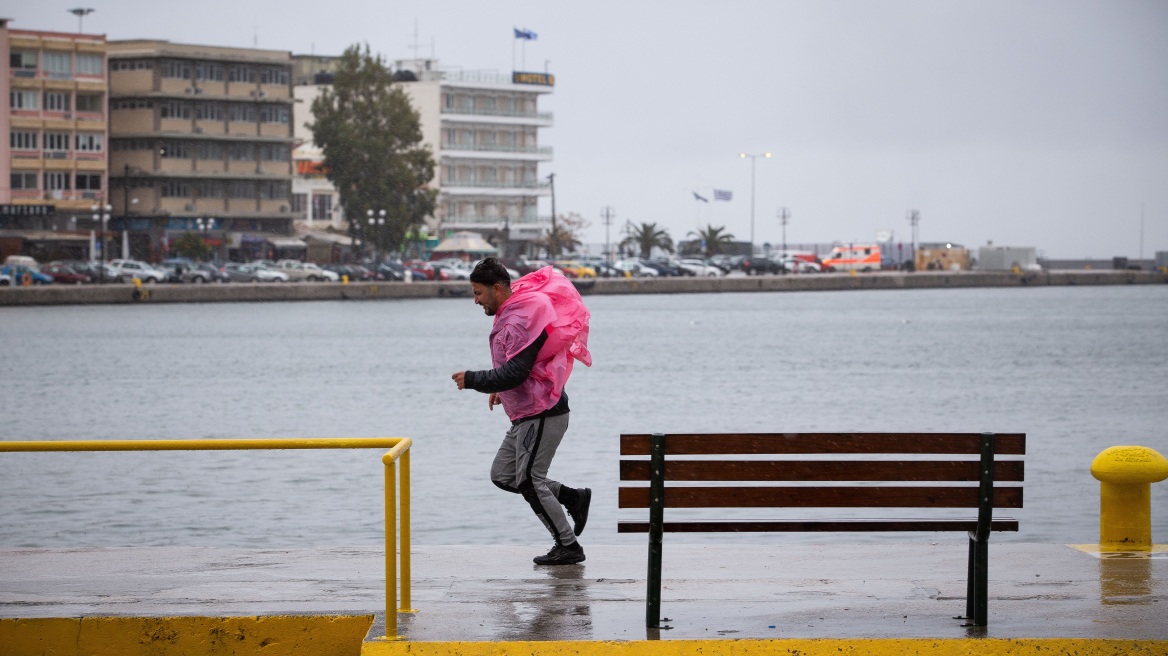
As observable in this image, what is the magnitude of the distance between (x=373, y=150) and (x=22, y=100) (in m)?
20.2

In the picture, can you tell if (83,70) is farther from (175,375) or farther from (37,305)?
(175,375)

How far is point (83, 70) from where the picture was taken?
9094 centimetres

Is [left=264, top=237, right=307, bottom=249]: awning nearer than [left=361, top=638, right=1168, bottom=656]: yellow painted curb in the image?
No

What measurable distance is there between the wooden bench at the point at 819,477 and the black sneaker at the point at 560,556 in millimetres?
1347

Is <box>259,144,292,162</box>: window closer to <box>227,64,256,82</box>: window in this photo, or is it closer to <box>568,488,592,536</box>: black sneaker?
<box>227,64,256,82</box>: window

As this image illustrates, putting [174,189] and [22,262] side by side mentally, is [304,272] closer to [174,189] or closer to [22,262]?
[174,189]

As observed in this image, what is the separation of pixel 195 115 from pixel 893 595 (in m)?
93.9

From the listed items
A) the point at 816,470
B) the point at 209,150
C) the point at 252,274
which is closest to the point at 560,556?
the point at 816,470

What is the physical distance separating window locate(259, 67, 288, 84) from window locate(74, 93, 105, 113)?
11128mm

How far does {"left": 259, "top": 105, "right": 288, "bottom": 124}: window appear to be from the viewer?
327 feet

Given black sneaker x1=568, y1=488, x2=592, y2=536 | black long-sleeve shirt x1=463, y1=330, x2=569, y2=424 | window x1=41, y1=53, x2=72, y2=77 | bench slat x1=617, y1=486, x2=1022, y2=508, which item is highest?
window x1=41, y1=53, x2=72, y2=77

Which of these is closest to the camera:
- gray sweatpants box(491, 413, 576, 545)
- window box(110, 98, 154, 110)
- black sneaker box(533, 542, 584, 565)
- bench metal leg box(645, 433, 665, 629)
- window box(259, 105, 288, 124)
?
bench metal leg box(645, 433, 665, 629)

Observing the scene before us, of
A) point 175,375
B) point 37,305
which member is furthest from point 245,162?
point 175,375

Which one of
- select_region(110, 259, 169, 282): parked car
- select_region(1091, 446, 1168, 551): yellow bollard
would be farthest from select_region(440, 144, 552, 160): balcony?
select_region(1091, 446, 1168, 551): yellow bollard
